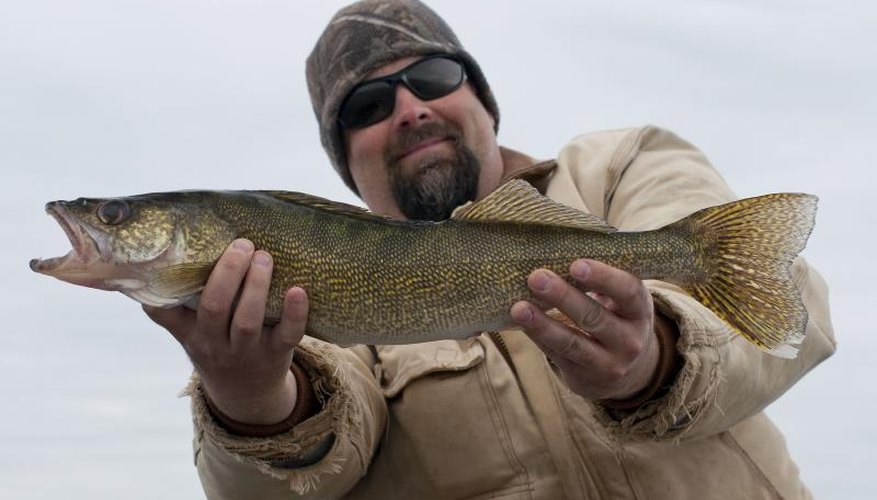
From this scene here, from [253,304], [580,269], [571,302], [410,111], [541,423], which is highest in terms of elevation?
[410,111]

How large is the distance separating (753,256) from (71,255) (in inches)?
102

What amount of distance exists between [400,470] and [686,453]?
4.99 ft

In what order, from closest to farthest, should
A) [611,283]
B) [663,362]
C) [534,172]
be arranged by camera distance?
[611,283] < [663,362] < [534,172]

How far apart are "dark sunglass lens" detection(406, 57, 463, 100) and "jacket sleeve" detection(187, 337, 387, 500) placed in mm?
1941

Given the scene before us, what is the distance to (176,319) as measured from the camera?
4.28 metres

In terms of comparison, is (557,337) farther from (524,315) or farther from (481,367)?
(481,367)

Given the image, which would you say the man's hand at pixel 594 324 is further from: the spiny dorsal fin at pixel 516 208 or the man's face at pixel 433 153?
the man's face at pixel 433 153

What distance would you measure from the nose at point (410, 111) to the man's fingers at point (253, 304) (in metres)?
2.81

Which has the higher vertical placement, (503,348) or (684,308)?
(684,308)

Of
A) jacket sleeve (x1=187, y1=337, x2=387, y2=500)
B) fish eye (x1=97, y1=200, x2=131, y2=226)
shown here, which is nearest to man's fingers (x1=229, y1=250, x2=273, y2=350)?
fish eye (x1=97, y1=200, x2=131, y2=226)

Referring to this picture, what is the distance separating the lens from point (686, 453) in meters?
Answer: 5.45

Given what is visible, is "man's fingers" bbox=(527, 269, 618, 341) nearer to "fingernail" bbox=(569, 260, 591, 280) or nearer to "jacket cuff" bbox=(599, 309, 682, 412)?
"fingernail" bbox=(569, 260, 591, 280)

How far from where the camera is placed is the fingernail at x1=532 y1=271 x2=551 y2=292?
401 cm

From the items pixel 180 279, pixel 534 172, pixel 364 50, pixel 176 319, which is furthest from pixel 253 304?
pixel 364 50
